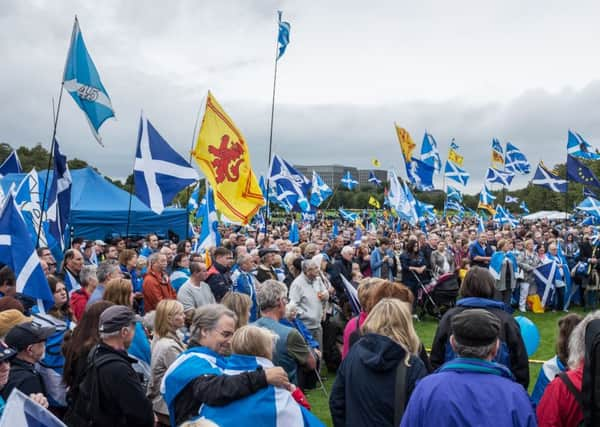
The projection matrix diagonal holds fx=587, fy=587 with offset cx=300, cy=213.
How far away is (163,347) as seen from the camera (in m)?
4.65

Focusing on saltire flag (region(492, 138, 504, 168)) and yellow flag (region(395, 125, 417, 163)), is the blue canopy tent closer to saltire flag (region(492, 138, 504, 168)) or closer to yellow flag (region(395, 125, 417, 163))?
yellow flag (region(395, 125, 417, 163))

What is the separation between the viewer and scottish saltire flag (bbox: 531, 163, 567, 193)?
2477 cm

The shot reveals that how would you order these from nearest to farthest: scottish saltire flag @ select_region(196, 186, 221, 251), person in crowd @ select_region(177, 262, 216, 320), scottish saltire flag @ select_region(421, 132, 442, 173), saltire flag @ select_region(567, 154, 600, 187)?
1. person in crowd @ select_region(177, 262, 216, 320)
2. scottish saltire flag @ select_region(196, 186, 221, 251)
3. saltire flag @ select_region(567, 154, 600, 187)
4. scottish saltire flag @ select_region(421, 132, 442, 173)

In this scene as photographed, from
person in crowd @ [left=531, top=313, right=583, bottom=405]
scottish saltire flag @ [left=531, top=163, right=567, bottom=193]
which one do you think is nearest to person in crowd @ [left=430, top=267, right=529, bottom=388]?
person in crowd @ [left=531, top=313, right=583, bottom=405]

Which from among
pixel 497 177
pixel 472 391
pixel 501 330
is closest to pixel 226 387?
pixel 472 391

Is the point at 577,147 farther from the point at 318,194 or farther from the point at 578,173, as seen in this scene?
the point at 318,194

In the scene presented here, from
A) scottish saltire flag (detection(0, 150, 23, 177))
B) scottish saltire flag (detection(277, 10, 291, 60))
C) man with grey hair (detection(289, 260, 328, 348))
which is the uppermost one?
scottish saltire flag (detection(277, 10, 291, 60))

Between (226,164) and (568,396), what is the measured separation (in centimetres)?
746

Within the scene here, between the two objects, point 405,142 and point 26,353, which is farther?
point 405,142

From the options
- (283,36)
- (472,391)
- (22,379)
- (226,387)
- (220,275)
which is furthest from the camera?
(283,36)

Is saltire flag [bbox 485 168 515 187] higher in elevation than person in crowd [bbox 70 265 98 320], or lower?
higher

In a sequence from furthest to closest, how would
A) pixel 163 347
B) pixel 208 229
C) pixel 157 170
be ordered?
1. pixel 208 229
2. pixel 157 170
3. pixel 163 347

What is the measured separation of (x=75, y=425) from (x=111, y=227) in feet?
57.5

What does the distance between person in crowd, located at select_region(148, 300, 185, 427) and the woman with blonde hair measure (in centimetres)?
156
